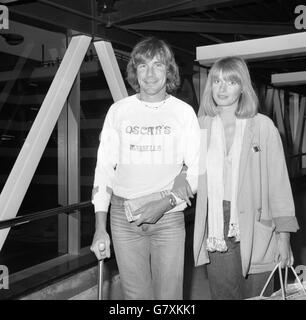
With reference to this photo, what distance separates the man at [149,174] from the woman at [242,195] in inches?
7.0

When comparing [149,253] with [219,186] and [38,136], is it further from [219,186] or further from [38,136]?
[38,136]

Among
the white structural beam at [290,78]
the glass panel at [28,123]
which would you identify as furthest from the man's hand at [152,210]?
the white structural beam at [290,78]

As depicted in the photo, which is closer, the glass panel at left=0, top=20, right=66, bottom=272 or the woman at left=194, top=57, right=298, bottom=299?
the woman at left=194, top=57, right=298, bottom=299

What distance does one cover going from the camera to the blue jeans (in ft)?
5.89

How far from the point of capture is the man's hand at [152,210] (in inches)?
67.4

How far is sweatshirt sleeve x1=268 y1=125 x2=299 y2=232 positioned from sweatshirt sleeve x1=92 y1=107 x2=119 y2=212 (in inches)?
28.2

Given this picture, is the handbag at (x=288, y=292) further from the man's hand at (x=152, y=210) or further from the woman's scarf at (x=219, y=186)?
the man's hand at (x=152, y=210)

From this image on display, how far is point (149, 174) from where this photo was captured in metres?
1.76

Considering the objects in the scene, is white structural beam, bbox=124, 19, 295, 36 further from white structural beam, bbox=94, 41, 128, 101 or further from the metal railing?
the metal railing

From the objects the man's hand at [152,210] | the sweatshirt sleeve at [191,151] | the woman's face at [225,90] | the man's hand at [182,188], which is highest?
the woman's face at [225,90]

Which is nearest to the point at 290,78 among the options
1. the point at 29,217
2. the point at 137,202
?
the point at 29,217

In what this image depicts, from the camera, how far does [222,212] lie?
6.30 feet

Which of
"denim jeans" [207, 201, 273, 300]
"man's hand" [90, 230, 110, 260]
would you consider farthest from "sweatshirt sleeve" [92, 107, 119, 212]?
"denim jeans" [207, 201, 273, 300]

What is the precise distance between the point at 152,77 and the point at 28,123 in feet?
45.4
